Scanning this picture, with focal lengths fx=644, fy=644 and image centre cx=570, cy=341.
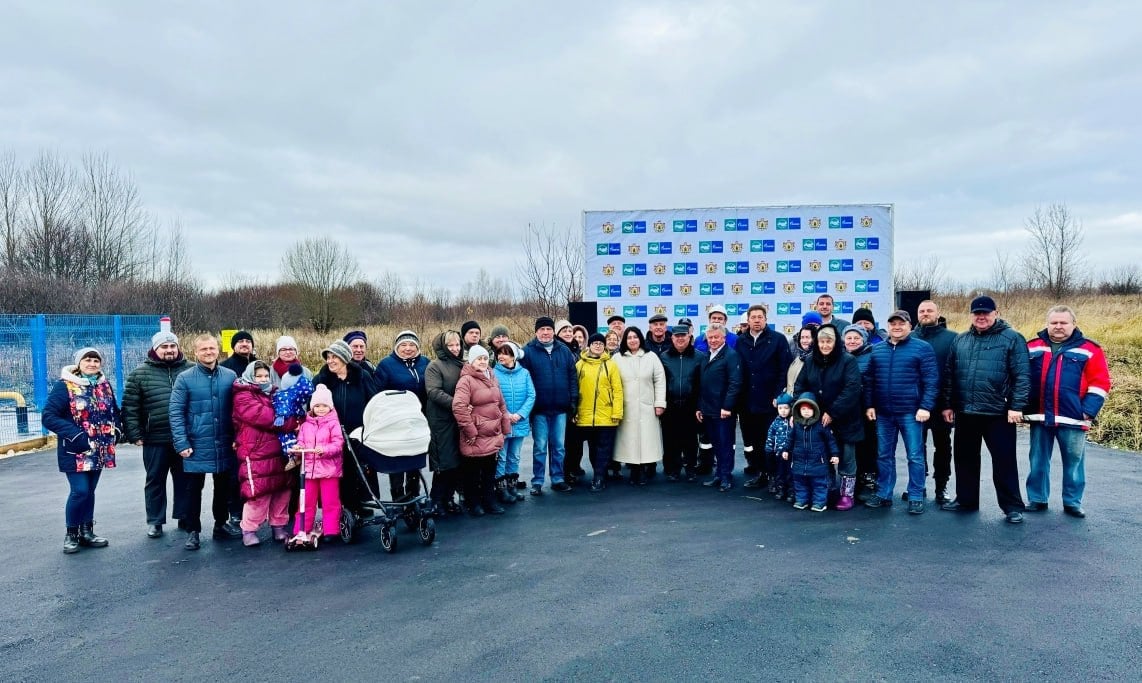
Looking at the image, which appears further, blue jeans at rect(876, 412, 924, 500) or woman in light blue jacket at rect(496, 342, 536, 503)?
woman in light blue jacket at rect(496, 342, 536, 503)

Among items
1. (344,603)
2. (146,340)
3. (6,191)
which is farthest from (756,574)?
(6,191)

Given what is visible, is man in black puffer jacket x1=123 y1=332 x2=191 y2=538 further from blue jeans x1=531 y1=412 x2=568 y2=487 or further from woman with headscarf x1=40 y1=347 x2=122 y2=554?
blue jeans x1=531 y1=412 x2=568 y2=487

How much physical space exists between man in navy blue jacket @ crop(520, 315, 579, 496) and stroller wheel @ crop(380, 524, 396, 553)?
6.88ft

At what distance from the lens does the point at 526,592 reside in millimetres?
4234

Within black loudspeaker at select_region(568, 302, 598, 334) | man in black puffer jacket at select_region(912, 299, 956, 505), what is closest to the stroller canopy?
man in black puffer jacket at select_region(912, 299, 956, 505)

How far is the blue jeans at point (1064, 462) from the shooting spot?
18.2 feet

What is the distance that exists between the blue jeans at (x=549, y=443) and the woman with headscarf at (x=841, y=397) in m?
2.71

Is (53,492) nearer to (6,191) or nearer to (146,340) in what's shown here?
(146,340)

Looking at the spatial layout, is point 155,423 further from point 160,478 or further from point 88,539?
point 88,539

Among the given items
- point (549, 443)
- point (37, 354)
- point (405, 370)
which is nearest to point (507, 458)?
point (549, 443)

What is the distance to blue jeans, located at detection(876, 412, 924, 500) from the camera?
5926 mm

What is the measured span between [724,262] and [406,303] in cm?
2386

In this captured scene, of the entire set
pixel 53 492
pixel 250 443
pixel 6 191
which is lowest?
pixel 53 492

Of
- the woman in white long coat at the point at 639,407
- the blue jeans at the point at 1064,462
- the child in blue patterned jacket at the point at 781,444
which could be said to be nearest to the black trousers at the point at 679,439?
the woman in white long coat at the point at 639,407
